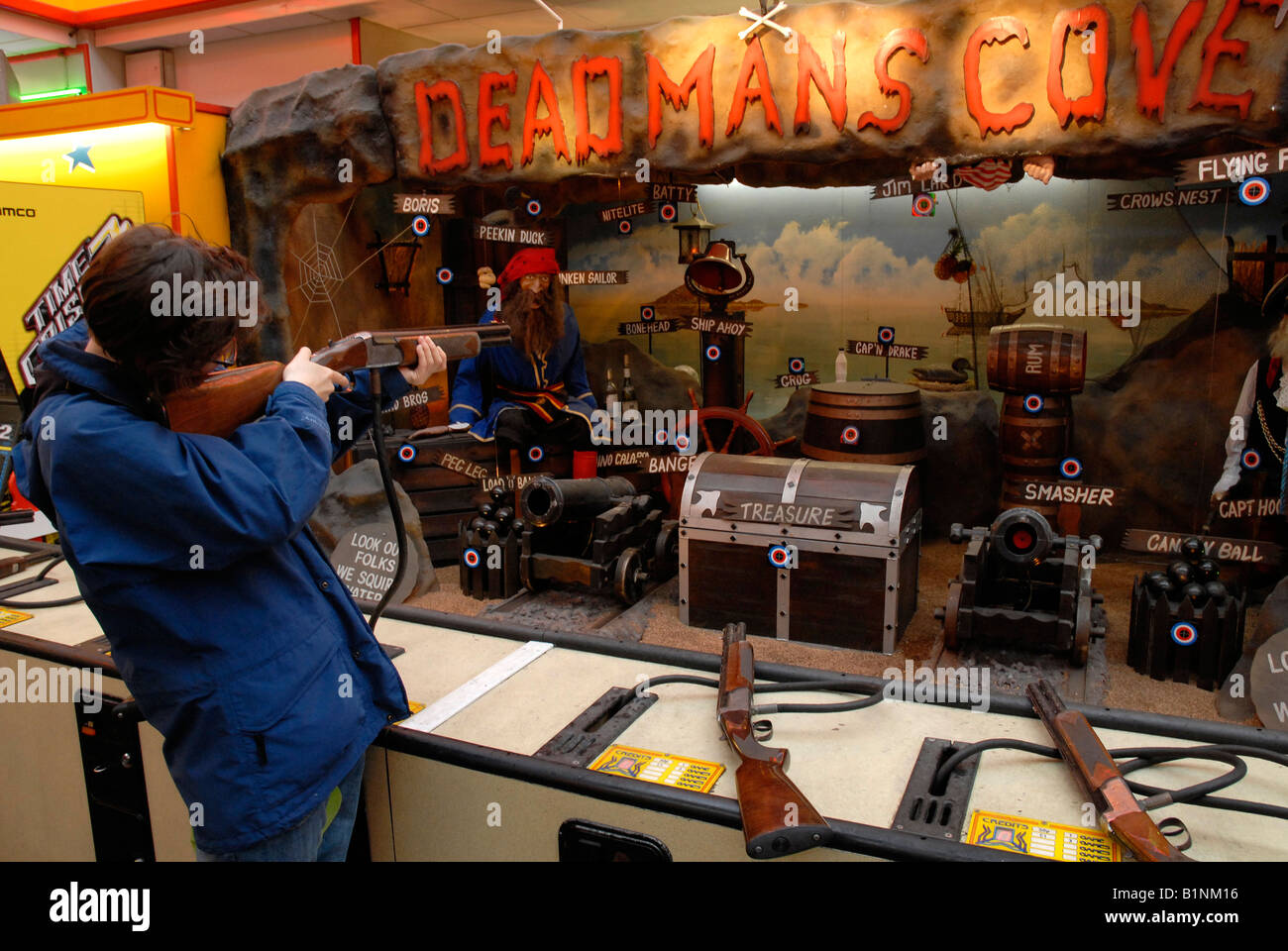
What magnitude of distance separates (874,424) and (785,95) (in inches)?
81.3

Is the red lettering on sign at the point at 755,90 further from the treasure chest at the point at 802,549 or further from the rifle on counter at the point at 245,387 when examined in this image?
the rifle on counter at the point at 245,387

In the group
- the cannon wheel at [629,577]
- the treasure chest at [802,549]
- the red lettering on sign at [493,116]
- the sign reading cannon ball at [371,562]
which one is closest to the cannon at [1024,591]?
the treasure chest at [802,549]

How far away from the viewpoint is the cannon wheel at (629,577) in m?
4.95

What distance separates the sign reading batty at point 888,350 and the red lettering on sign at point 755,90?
2.37 m

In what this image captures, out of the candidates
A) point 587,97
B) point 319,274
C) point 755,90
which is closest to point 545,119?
point 587,97

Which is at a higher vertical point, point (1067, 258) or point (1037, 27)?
point (1037, 27)

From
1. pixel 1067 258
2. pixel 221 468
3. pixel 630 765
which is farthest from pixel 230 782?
pixel 1067 258

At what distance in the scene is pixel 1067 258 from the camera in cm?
622

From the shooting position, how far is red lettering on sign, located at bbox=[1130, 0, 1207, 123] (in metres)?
4.01

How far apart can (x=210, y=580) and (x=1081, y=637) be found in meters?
3.44

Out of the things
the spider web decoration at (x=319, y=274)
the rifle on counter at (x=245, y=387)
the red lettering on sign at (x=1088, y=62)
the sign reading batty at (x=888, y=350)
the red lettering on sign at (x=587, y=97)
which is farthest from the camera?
the sign reading batty at (x=888, y=350)

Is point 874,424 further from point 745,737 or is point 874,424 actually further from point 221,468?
point 221,468

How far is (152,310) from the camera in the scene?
138cm

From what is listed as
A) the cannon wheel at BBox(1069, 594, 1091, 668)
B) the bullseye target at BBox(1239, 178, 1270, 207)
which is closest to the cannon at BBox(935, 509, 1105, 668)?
the cannon wheel at BBox(1069, 594, 1091, 668)
